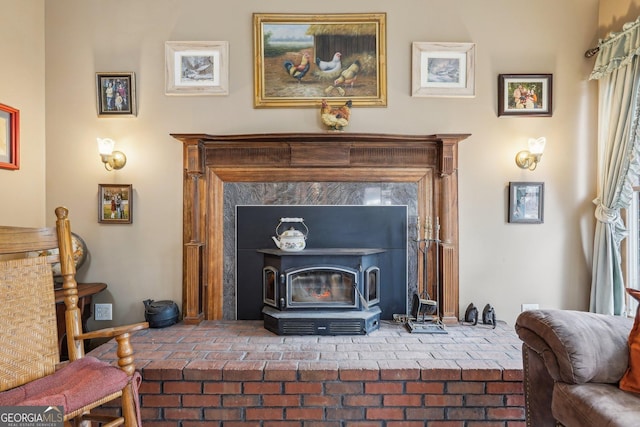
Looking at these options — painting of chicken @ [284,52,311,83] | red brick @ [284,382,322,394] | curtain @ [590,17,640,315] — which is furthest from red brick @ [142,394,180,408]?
curtain @ [590,17,640,315]

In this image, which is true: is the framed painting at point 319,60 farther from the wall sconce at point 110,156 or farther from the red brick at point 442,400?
the red brick at point 442,400

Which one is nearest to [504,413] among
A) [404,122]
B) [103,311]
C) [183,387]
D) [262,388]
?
[262,388]

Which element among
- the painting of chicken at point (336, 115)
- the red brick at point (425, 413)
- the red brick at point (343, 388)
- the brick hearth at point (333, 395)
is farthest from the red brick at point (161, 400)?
the painting of chicken at point (336, 115)

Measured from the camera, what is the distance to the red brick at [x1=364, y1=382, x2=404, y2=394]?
1.82 meters

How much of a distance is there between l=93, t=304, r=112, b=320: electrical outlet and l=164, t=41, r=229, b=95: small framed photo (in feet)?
5.85

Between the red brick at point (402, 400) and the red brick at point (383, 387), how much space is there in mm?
30

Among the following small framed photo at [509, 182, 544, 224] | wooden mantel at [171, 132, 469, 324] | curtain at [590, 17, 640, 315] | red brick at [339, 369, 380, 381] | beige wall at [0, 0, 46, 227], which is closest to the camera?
red brick at [339, 369, 380, 381]

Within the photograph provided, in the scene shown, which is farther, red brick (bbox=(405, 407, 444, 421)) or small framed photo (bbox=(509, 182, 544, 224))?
small framed photo (bbox=(509, 182, 544, 224))

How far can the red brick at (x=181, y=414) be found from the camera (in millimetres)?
1831

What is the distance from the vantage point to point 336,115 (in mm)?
2518

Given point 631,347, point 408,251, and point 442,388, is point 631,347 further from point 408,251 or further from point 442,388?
point 408,251

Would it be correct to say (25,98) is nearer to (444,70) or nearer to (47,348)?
(47,348)

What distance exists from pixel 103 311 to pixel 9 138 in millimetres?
1457

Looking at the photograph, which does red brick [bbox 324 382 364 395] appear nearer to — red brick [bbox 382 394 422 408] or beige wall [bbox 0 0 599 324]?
red brick [bbox 382 394 422 408]
